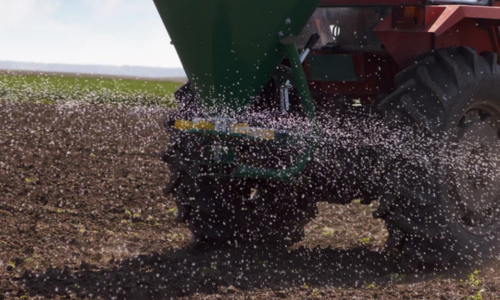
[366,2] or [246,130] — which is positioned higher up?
[366,2]

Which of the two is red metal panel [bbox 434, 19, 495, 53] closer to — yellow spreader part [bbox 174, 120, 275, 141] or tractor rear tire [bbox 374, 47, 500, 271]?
tractor rear tire [bbox 374, 47, 500, 271]

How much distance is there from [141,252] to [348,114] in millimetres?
1606

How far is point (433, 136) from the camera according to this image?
4332 mm

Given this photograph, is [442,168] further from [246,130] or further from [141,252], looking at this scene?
[141,252]

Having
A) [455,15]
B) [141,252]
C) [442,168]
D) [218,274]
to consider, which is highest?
[455,15]

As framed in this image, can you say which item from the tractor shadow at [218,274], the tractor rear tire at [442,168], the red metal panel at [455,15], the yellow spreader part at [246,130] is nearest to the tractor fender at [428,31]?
the red metal panel at [455,15]

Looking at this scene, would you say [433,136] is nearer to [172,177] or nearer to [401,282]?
[401,282]

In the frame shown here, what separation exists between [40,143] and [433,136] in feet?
19.3

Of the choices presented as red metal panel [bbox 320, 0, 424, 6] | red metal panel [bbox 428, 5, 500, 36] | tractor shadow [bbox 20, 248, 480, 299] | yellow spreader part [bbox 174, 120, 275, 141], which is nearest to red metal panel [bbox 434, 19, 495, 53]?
red metal panel [bbox 428, 5, 500, 36]

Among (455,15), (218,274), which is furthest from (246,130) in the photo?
(455,15)

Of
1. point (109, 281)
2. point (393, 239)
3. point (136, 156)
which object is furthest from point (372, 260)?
point (136, 156)

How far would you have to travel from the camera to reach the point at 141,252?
16.6 ft

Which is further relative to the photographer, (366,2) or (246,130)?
(366,2)

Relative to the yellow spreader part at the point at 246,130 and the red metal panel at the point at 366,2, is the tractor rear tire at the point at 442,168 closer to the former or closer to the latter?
the red metal panel at the point at 366,2
